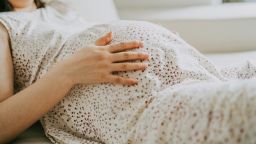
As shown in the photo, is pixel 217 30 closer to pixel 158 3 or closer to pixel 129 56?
pixel 158 3

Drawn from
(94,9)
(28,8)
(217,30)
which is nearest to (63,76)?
(28,8)

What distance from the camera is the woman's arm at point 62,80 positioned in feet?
3.03

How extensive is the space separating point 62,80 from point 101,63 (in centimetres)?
10

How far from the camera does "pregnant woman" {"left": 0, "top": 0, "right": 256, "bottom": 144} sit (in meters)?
0.73

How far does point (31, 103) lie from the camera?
930 mm

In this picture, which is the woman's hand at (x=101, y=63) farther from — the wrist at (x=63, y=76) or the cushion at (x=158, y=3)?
the cushion at (x=158, y=3)

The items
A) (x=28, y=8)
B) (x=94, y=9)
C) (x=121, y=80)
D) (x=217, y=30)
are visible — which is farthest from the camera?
(x=217, y=30)

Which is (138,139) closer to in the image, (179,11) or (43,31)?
(43,31)

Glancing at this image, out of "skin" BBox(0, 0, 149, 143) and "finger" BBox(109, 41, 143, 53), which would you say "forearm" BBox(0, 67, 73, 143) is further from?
"finger" BBox(109, 41, 143, 53)

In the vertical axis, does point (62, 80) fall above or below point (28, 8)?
below

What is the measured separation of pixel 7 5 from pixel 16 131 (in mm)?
454

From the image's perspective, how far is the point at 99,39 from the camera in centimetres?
100

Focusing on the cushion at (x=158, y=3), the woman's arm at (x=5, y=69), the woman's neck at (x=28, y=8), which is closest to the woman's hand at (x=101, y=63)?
the woman's arm at (x=5, y=69)

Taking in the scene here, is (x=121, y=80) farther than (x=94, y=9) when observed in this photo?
No
